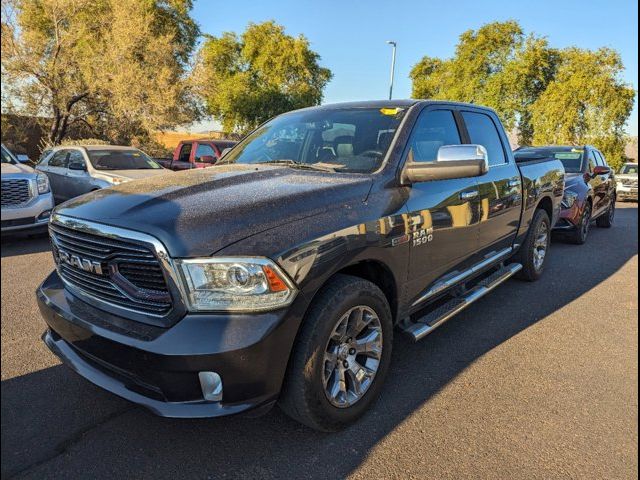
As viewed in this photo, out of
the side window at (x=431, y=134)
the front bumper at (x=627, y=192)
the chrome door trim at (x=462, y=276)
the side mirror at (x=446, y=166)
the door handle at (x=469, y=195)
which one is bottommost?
the front bumper at (x=627, y=192)

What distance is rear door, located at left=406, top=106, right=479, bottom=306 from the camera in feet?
9.45

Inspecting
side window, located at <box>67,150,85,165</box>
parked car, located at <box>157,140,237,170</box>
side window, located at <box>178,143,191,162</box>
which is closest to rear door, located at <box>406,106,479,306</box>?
side window, located at <box>67,150,85,165</box>

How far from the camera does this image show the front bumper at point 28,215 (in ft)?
21.2

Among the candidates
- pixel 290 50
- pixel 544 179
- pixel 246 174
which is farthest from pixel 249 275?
pixel 290 50

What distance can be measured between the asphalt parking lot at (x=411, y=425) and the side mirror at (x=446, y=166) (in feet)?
4.56

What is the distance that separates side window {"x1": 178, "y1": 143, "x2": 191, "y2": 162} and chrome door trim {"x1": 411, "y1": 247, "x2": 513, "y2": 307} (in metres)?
10.3

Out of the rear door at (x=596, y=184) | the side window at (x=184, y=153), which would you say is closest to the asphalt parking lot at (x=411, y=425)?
the rear door at (x=596, y=184)

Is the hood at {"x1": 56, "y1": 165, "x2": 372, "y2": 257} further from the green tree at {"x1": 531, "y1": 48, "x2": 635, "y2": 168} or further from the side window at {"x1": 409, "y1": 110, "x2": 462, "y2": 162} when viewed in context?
the green tree at {"x1": 531, "y1": 48, "x2": 635, "y2": 168}

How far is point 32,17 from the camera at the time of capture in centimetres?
1538

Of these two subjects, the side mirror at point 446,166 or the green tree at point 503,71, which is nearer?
the side mirror at point 446,166

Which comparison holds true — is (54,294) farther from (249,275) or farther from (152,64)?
(152,64)

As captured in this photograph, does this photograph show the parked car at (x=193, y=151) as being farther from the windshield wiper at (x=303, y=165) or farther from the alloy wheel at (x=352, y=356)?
the alloy wheel at (x=352, y=356)

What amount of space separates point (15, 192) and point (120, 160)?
134 inches

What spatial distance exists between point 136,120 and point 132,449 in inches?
713
